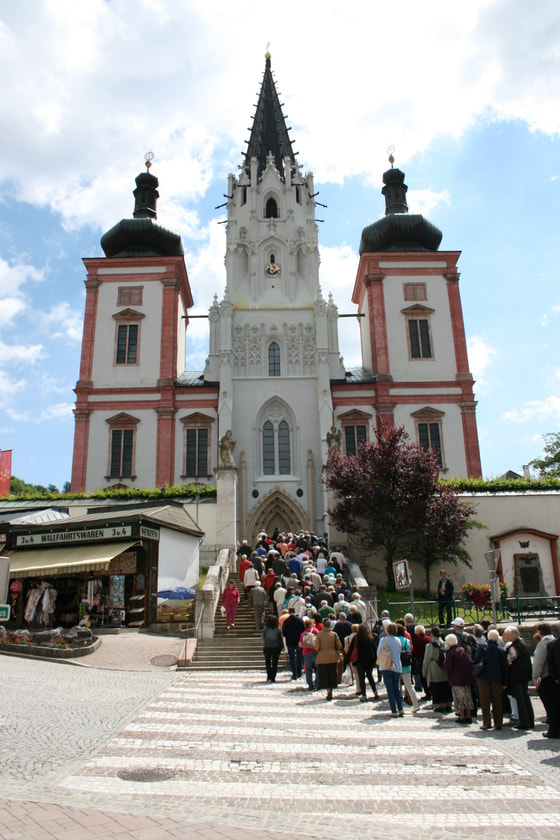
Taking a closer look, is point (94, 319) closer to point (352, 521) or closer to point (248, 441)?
point (248, 441)

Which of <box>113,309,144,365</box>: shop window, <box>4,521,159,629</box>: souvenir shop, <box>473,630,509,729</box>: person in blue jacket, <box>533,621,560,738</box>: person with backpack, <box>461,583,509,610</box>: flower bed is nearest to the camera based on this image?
<box>533,621,560,738</box>: person with backpack

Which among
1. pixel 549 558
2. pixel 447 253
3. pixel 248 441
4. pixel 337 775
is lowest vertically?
pixel 337 775

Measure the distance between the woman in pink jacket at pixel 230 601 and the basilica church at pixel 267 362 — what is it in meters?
16.4

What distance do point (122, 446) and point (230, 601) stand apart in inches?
815

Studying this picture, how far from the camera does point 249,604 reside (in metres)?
18.8

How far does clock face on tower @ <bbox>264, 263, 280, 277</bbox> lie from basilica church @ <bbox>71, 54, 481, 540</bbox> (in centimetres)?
7

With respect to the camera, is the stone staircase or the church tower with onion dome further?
the church tower with onion dome

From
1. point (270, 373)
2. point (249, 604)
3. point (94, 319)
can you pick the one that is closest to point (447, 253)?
point (270, 373)

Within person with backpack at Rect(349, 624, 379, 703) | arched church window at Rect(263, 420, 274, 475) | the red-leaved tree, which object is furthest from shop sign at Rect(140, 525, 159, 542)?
arched church window at Rect(263, 420, 274, 475)

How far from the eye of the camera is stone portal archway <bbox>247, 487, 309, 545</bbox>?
34309 mm

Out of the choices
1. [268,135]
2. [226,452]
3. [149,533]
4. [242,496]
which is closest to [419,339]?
[242,496]

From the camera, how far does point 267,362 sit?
124 feet

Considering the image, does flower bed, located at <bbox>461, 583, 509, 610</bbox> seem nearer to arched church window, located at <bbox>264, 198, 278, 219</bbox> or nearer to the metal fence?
the metal fence

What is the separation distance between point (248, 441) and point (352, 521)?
42.9 ft
